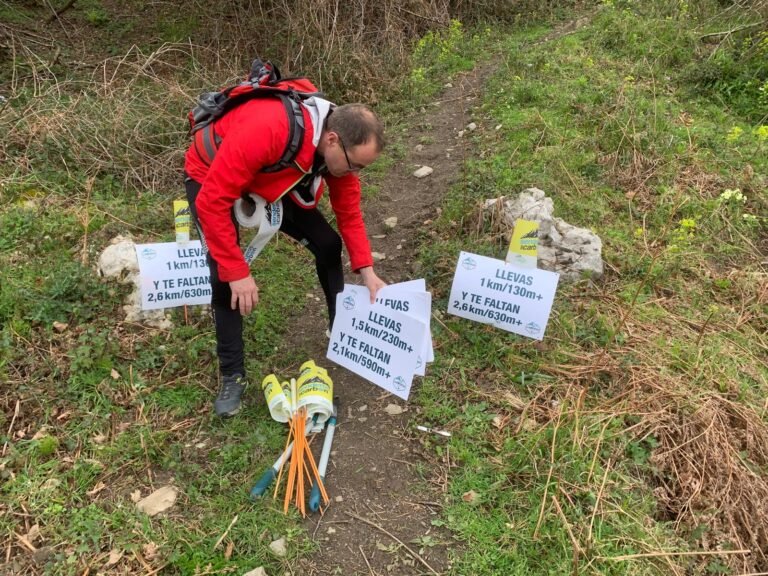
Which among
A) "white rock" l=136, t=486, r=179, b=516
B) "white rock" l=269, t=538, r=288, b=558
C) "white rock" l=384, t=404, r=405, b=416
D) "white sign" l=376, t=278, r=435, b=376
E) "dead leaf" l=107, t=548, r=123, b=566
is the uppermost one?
"white sign" l=376, t=278, r=435, b=376

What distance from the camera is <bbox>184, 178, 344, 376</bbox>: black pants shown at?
2.43 meters

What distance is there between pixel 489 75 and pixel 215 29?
3424 mm

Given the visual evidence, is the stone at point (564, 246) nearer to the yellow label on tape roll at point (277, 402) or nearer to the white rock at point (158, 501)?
the yellow label on tape roll at point (277, 402)

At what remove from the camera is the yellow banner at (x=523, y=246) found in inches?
114

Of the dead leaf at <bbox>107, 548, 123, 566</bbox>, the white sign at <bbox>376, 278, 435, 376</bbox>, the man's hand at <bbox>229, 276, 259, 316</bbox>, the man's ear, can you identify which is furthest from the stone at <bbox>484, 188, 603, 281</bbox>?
the dead leaf at <bbox>107, 548, 123, 566</bbox>

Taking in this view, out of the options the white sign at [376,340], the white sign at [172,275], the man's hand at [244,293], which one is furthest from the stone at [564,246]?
the white sign at [172,275]

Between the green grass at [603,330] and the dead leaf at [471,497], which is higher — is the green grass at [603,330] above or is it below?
above

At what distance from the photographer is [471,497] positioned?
2.33 m

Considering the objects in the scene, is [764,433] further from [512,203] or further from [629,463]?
[512,203]

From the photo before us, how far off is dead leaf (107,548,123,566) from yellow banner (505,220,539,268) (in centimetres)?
233

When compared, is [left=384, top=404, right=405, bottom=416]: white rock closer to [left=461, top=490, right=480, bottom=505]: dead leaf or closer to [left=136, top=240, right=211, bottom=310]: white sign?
[left=461, top=490, right=480, bottom=505]: dead leaf

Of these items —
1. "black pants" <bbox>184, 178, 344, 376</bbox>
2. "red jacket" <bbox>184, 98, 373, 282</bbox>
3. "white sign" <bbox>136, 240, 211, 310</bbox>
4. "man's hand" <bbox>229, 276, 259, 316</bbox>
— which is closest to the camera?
"red jacket" <bbox>184, 98, 373, 282</bbox>

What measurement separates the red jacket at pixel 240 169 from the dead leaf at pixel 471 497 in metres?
1.38

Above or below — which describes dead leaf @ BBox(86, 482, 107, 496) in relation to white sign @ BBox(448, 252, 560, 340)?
below
